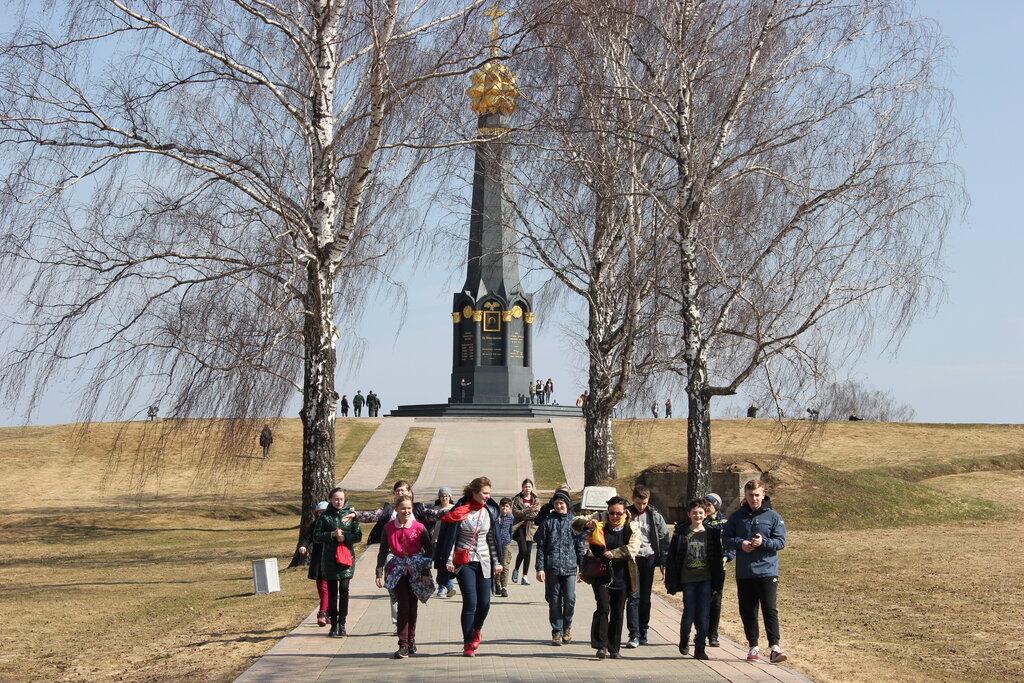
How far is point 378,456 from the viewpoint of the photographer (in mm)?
39688

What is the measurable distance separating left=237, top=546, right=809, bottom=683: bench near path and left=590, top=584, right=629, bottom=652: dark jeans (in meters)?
0.16

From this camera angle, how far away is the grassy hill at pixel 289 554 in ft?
34.9

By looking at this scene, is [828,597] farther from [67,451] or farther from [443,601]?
[67,451]

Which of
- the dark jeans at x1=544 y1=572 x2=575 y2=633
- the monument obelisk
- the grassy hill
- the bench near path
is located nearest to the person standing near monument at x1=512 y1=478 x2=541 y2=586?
the bench near path

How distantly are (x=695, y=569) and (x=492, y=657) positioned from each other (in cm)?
195

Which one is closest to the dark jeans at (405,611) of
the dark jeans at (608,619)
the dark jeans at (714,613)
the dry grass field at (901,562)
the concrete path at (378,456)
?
the dark jeans at (608,619)

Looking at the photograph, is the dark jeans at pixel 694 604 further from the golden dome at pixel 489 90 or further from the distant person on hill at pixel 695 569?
the golden dome at pixel 489 90

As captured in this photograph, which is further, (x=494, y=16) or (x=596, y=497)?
(x=494, y=16)

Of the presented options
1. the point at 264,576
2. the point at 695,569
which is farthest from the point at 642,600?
the point at 264,576

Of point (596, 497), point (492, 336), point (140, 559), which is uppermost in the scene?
point (492, 336)

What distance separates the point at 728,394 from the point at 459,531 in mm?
9235

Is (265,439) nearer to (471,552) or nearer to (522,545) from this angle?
(522,545)

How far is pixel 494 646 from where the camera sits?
10383 mm

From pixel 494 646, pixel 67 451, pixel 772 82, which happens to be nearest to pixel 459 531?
pixel 494 646
